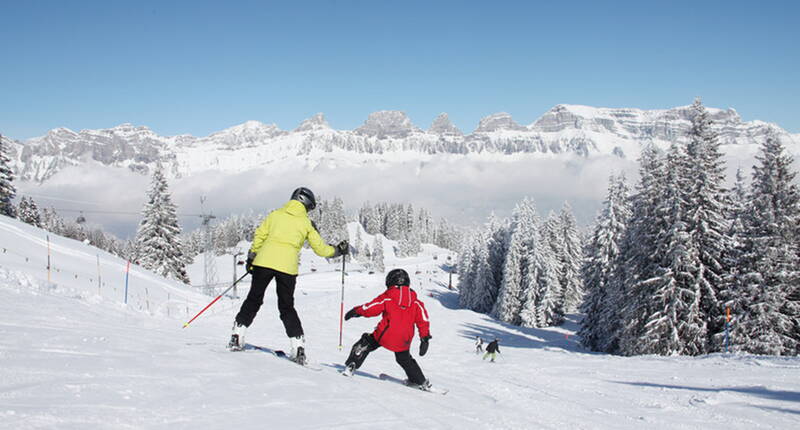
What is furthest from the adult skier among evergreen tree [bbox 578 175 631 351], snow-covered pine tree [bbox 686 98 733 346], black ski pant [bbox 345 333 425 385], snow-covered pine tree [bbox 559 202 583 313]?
snow-covered pine tree [bbox 559 202 583 313]

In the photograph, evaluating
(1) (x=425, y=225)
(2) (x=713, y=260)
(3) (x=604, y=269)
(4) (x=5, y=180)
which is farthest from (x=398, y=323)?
(1) (x=425, y=225)

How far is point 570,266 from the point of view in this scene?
59.2 meters

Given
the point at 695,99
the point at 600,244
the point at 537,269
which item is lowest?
the point at 537,269

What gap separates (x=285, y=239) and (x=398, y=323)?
2.04 m

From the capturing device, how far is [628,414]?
6.29 metres

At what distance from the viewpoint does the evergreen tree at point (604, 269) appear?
3127 centimetres

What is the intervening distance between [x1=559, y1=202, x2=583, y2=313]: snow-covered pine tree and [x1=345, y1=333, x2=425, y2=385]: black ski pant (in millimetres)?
54130

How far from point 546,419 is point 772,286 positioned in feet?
71.4

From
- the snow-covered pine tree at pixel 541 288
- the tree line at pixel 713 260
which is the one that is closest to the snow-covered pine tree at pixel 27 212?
the snow-covered pine tree at pixel 541 288

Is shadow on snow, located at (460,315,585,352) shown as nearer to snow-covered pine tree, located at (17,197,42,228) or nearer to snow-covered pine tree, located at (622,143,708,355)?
snow-covered pine tree, located at (622,143,708,355)

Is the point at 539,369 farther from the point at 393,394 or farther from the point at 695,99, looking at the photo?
the point at 695,99

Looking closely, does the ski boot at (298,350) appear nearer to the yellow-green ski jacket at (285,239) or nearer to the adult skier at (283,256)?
the adult skier at (283,256)

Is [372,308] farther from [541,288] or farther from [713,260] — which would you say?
[541,288]

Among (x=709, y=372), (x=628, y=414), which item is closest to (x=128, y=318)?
(x=628, y=414)
